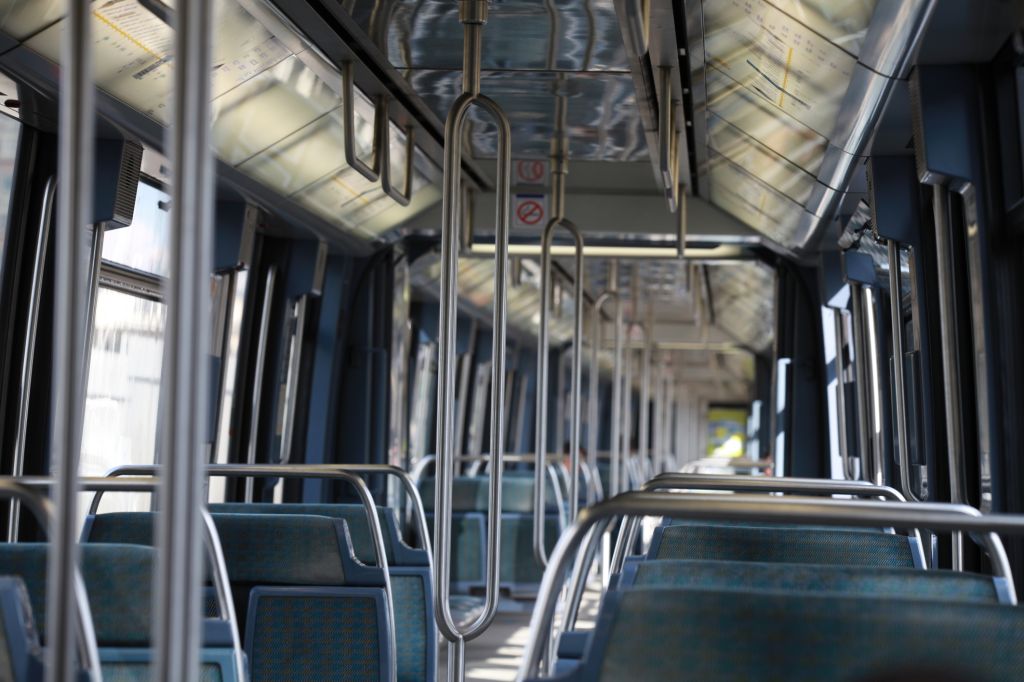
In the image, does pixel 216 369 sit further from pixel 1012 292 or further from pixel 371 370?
pixel 1012 292

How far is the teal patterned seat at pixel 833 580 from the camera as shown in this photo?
7.21 ft

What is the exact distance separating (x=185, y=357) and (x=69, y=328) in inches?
7.4

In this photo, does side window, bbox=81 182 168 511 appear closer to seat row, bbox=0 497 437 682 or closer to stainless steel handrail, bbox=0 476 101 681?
seat row, bbox=0 497 437 682

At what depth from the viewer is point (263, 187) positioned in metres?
5.63

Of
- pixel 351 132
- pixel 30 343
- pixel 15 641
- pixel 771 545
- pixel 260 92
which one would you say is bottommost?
pixel 15 641

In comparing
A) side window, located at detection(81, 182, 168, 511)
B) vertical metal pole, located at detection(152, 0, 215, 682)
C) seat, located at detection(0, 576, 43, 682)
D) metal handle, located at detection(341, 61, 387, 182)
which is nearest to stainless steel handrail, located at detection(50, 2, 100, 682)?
vertical metal pole, located at detection(152, 0, 215, 682)

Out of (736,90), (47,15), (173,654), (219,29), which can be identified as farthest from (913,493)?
(173,654)

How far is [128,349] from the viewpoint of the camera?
517cm

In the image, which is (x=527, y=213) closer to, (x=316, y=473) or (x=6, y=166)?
(x=6, y=166)

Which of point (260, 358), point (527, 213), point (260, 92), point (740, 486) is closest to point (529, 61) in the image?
point (260, 92)

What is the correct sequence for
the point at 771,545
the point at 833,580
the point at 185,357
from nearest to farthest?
the point at 185,357 → the point at 833,580 → the point at 771,545

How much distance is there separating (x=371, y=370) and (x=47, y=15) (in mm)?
4194

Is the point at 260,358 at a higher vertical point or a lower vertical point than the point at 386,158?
lower

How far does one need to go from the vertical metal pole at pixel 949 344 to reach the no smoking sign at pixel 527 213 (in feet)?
11.0
